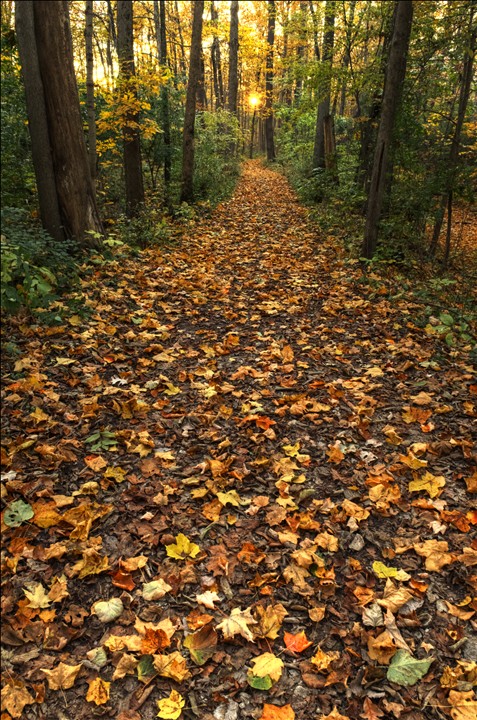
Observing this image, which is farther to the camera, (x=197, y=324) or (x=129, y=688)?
(x=197, y=324)

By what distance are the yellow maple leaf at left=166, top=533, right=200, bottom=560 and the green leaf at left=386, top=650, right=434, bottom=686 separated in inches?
44.7

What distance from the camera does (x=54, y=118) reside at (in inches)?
221

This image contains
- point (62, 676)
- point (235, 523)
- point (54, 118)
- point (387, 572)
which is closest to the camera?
point (62, 676)

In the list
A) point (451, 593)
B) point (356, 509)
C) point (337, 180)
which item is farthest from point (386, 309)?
point (337, 180)

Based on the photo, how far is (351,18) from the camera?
11.6 meters

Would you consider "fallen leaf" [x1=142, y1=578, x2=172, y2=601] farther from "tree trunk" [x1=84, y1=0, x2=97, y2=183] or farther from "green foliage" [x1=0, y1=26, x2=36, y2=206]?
"tree trunk" [x1=84, y1=0, x2=97, y2=183]

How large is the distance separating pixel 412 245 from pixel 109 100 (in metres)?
6.42

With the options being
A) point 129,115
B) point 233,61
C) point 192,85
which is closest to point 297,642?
point 129,115

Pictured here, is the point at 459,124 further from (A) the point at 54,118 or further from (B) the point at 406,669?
(B) the point at 406,669

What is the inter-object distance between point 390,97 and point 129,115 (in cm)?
521

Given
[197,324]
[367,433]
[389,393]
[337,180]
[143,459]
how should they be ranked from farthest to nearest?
1. [337,180]
2. [197,324]
3. [389,393]
4. [367,433]
5. [143,459]

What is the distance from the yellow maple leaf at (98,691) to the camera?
1.91 meters

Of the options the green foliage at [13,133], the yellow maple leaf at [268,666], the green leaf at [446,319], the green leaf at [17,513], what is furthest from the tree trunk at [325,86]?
the yellow maple leaf at [268,666]

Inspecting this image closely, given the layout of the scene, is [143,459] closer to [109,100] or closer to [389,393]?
[389,393]
